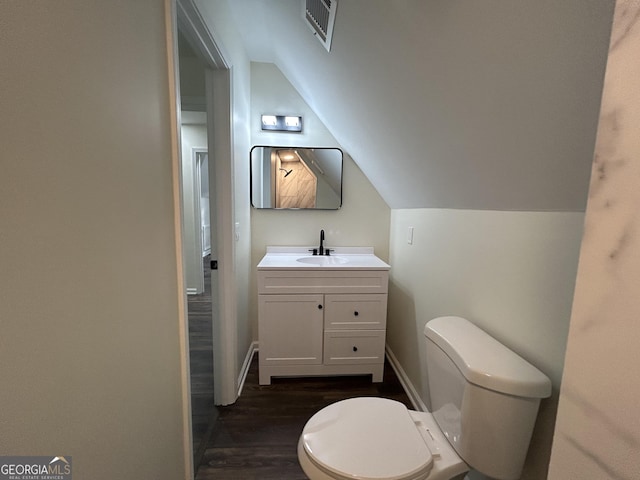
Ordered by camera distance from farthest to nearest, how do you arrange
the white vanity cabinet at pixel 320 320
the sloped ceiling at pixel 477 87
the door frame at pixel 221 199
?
the white vanity cabinet at pixel 320 320 < the door frame at pixel 221 199 < the sloped ceiling at pixel 477 87

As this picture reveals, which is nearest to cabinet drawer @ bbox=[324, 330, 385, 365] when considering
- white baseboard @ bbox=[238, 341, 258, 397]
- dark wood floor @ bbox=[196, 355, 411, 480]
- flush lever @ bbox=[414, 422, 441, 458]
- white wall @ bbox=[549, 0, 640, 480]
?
dark wood floor @ bbox=[196, 355, 411, 480]

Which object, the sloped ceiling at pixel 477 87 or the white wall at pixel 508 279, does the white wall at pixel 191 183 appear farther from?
the white wall at pixel 508 279

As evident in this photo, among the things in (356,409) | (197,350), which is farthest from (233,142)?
(197,350)

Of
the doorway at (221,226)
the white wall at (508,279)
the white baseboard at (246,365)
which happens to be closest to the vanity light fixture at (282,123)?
the doorway at (221,226)

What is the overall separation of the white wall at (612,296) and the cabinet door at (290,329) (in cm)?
151

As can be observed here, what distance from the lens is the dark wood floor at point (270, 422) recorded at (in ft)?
4.25

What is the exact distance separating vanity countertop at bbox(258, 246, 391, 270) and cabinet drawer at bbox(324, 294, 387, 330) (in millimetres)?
208

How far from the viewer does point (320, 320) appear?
183cm

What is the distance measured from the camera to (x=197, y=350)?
228 cm

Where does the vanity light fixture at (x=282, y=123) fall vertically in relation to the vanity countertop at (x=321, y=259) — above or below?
above

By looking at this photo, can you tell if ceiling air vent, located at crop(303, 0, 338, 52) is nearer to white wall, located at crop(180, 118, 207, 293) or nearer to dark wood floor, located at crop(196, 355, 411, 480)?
dark wood floor, located at crop(196, 355, 411, 480)

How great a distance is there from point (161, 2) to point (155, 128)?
393 millimetres

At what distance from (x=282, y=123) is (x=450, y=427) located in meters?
2.13

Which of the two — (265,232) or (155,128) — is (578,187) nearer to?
(155,128)
